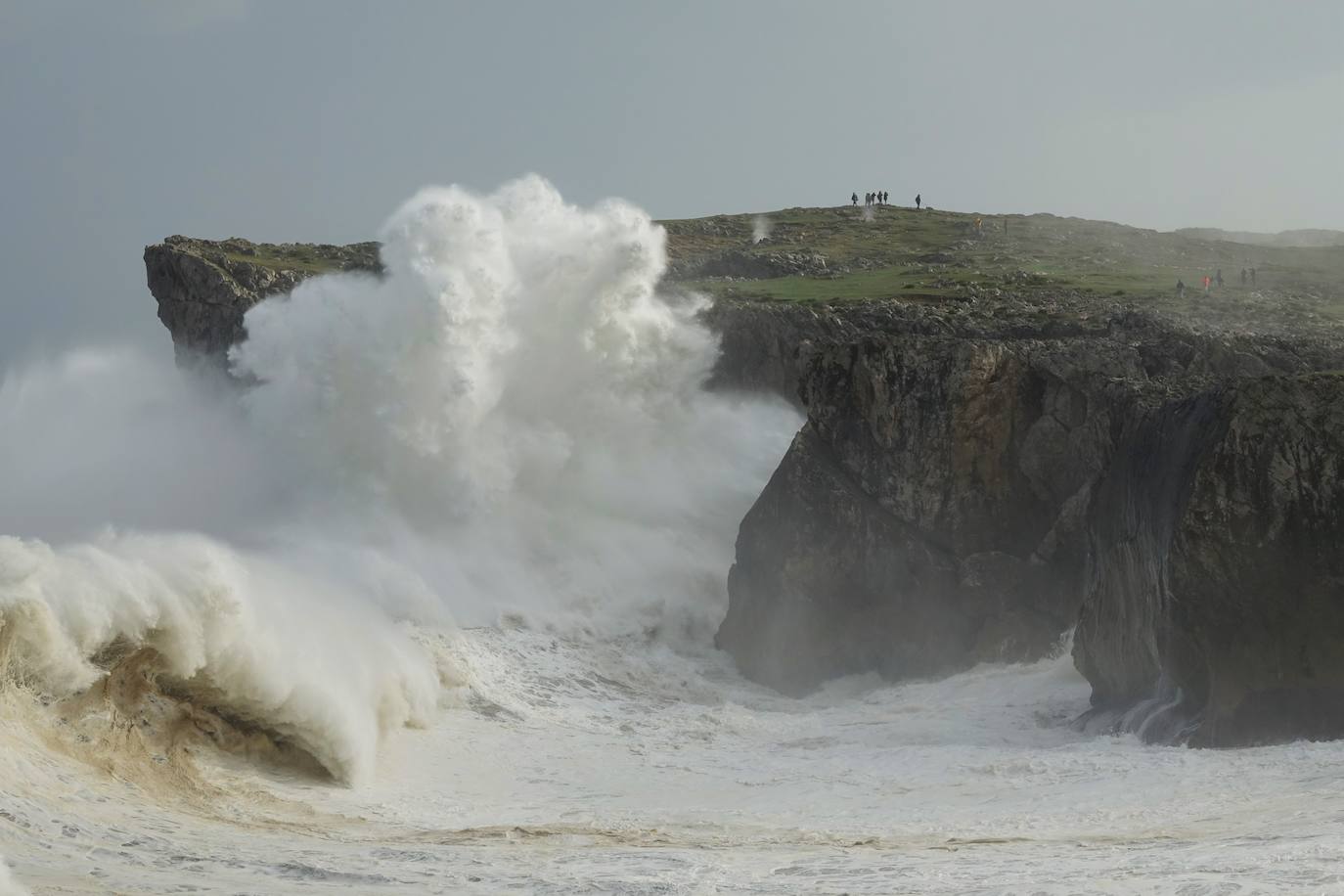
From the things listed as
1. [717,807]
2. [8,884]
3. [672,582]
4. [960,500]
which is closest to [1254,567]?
[717,807]

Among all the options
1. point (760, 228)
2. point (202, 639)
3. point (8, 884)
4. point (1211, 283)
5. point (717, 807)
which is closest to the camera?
point (8, 884)

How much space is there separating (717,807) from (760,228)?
2510 inches

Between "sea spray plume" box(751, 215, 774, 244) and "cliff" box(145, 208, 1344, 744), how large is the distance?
23819mm

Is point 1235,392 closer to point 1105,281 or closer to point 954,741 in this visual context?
point 954,741

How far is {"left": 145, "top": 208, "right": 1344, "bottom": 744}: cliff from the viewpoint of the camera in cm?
2583

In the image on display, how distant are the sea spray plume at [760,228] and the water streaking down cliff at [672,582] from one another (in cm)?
2152

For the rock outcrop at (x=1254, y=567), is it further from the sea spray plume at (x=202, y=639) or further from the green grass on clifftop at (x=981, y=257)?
the green grass on clifftop at (x=981, y=257)

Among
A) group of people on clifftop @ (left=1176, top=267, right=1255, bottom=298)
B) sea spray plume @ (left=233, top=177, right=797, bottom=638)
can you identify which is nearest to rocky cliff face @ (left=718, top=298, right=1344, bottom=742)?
sea spray plume @ (left=233, top=177, right=797, bottom=638)

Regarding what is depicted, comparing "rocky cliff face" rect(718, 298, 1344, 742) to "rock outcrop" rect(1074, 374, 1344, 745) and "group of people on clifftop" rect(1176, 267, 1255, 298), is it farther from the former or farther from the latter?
"group of people on clifftop" rect(1176, 267, 1255, 298)

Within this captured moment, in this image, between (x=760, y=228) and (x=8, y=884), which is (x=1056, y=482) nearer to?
(x=8, y=884)

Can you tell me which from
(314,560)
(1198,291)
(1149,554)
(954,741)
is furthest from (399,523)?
(1198,291)

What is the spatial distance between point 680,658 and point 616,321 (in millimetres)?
11365

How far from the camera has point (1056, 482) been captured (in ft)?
119

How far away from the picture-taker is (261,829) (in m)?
20.8
